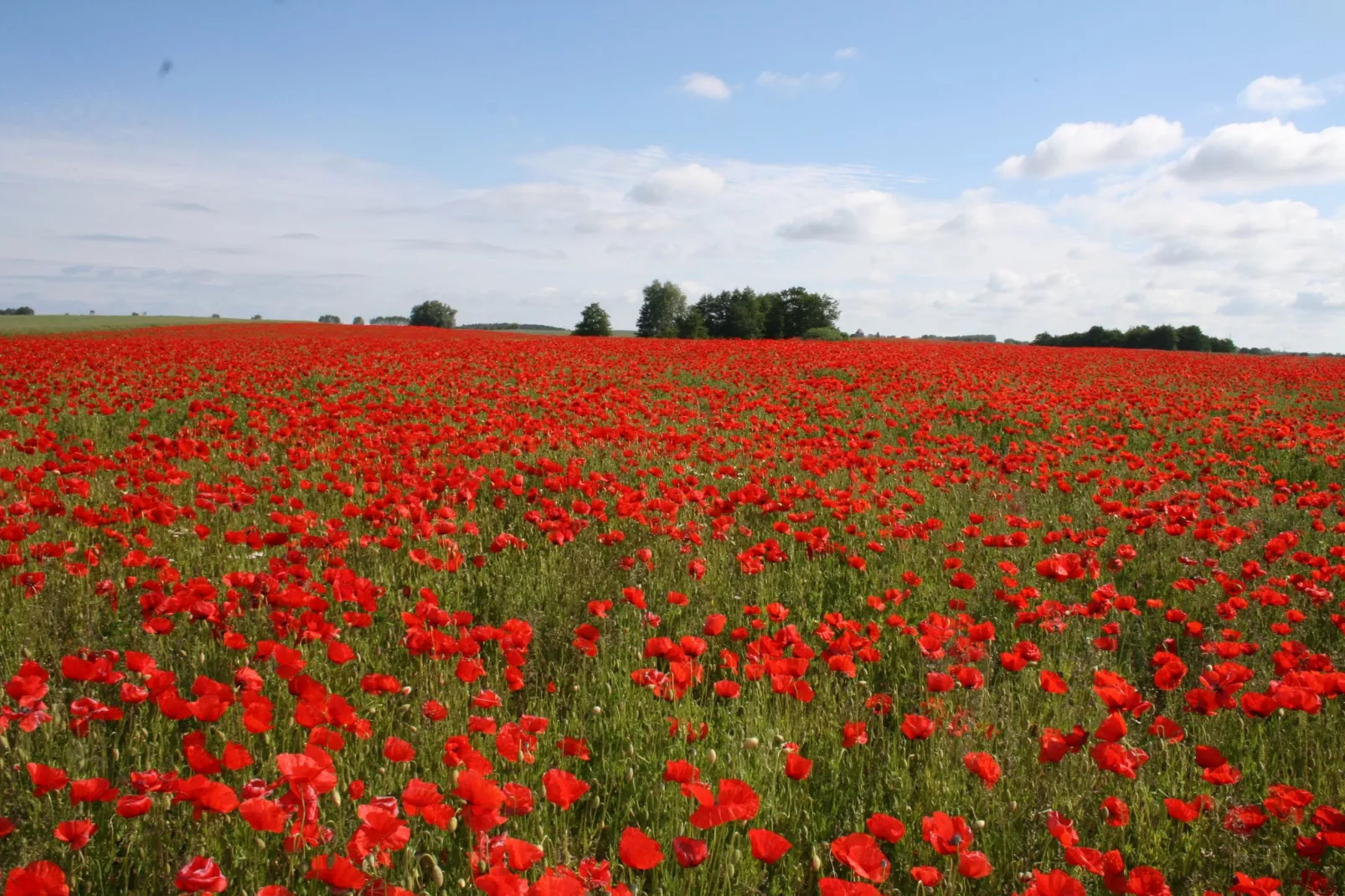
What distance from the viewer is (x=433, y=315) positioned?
314ft

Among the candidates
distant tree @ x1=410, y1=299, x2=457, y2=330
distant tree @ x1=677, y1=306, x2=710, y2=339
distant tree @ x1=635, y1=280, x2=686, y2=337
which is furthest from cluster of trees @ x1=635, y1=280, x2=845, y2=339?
distant tree @ x1=410, y1=299, x2=457, y2=330

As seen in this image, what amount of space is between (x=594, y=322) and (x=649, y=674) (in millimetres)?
69535

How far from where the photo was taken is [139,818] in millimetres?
2510

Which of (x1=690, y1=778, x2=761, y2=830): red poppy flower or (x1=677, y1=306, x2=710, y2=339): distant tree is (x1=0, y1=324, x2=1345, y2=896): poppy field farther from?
(x1=677, y1=306, x2=710, y2=339): distant tree

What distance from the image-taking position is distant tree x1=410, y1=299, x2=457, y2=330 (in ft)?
314

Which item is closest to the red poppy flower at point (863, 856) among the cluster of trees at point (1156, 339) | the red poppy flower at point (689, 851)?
the red poppy flower at point (689, 851)

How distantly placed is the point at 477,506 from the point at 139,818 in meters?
3.89

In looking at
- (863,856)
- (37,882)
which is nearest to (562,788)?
(863,856)

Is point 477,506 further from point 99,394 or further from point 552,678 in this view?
point 99,394

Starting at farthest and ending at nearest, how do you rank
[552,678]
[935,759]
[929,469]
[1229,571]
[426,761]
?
[929,469], [1229,571], [552,678], [935,759], [426,761]

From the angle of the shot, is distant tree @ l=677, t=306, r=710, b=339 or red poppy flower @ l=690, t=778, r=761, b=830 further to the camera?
distant tree @ l=677, t=306, r=710, b=339

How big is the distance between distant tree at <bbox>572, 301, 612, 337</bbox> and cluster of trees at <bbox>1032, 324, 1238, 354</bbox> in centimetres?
3500

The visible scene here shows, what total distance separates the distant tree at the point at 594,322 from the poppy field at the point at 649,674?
63455 millimetres

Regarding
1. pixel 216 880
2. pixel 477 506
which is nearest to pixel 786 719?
pixel 216 880
